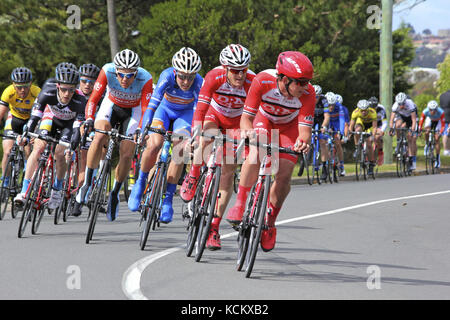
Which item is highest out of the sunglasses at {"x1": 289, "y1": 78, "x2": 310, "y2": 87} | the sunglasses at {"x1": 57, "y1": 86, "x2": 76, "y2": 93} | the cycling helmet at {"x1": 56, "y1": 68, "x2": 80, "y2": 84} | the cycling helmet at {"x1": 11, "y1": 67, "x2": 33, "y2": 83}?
the cycling helmet at {"x1": 11, "y1": 67, "x2": 33, "y2": 83}

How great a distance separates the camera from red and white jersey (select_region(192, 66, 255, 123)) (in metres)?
9.15

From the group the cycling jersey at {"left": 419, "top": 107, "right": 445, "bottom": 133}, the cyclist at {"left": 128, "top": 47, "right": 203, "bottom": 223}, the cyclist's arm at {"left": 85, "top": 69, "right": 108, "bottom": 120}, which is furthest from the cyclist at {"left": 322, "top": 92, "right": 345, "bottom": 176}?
the cyclist's arm at {"left": 85, "top": 69, "right": 108, "bottom": 120}

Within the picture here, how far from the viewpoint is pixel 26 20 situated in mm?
30078

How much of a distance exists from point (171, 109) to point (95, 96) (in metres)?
0.99

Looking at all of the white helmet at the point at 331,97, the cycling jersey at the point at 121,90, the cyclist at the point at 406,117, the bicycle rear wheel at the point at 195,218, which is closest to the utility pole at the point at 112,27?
the white helmet at the point at 331,97

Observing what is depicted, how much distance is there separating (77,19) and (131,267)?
66.8 feet

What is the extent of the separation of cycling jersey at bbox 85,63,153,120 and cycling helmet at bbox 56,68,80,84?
1.84 feet

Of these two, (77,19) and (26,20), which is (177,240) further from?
(26,20)

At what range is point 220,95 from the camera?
946cm

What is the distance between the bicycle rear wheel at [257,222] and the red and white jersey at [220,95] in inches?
68.4

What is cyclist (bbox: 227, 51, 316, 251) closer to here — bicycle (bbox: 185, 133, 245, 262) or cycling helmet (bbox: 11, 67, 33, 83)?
bicycle (bbox: 185, 133, 245, 262)

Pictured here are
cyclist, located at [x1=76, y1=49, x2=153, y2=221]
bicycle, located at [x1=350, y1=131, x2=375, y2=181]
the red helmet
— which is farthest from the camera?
bicycle, located at [x1=350, y1=131, x2=375, y2=181]

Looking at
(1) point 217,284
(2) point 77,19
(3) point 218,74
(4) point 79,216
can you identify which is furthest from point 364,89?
(1) point 217,284
